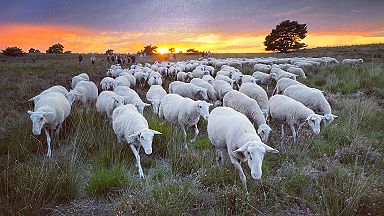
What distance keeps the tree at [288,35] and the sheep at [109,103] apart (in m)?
49.9

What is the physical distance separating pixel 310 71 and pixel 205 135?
1545 centimetres

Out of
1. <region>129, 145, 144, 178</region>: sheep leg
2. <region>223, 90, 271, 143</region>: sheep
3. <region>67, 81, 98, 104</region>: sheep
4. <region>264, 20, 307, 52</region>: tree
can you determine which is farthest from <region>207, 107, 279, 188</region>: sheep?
<region>264, 20, 307, 52</region>: tree

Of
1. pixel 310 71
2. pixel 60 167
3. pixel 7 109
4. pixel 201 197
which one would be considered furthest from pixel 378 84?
pixel 7 109

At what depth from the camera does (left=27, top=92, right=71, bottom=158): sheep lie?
7.66 m

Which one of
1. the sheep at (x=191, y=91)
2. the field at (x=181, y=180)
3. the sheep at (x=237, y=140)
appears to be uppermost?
the sheep at (x=237, y=140)

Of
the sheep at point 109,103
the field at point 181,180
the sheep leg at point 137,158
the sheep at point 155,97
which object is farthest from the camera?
the sheep at point 155,97

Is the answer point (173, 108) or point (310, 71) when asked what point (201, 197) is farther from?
point (310, 71)

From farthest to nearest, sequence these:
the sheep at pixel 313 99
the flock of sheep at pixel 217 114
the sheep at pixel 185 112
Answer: the sheep at pixel 313 99
the sheep at pixel 185 112
the flock of sheep at pixel 217 114

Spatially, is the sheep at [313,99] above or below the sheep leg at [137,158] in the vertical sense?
above

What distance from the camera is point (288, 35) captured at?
56125 mm

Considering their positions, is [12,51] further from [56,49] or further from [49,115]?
[49,115]

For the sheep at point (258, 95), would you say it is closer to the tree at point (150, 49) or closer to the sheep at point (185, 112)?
the sheep at point (185, 112)

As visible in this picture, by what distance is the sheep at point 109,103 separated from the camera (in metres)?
10.1

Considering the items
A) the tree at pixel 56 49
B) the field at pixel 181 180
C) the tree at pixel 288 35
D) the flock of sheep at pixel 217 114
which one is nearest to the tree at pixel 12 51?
the tree at pixel 56 49
